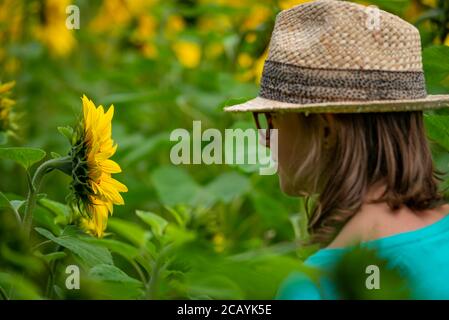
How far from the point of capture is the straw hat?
0.84m

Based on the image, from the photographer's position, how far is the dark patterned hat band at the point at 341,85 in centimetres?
84

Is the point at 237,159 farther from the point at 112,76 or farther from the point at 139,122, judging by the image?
the point at 139,122

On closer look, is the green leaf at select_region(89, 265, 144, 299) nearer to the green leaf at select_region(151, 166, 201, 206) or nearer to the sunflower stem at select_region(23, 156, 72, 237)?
the sunflower stem at select_region(23, 156, 72, 237)

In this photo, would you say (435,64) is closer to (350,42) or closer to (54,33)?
(350,42)

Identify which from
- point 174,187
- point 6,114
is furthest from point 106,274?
point 174,187

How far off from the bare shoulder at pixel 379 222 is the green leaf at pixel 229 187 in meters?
0.88

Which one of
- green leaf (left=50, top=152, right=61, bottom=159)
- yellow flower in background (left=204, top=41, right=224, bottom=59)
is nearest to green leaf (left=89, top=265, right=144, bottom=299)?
green leaf (left=50, top=152, right=61, bottom=159)

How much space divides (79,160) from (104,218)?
63 mm

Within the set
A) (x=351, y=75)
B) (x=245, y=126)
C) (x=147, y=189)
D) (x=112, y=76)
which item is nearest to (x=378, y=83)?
(x=351, y=75)

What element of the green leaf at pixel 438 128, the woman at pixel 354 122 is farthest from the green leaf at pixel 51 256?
the green leaf at pixel 438 128

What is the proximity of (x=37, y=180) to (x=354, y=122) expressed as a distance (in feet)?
0.95

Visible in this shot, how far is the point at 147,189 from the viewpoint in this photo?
190 centimetres

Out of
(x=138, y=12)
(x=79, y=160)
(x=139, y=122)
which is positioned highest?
(x=138, y=12)

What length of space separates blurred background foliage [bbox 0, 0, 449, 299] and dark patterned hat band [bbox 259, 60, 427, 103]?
0.15 m
